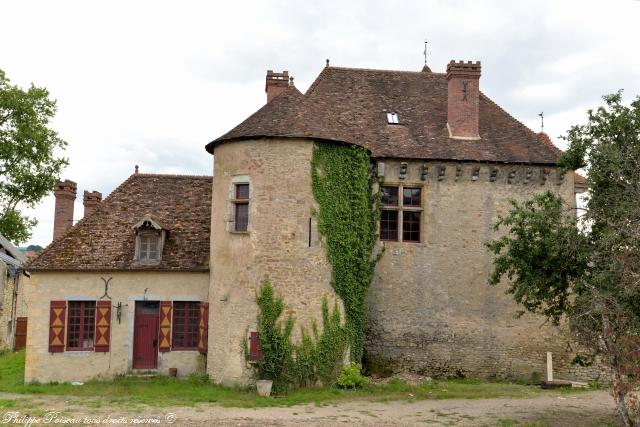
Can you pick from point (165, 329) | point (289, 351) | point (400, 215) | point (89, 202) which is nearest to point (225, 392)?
point (289, 351)

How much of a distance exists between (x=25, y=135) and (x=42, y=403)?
1811 cm

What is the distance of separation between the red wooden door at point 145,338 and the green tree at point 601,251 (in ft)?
32.3

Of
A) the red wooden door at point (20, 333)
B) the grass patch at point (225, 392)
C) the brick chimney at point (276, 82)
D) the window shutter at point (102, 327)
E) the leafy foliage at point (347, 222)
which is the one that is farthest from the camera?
the red wooden door at point (20, 333)

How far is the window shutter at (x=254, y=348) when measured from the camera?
14953mm

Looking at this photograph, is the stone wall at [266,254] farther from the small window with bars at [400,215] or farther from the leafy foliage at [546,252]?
the leafy foliage at [546,252]

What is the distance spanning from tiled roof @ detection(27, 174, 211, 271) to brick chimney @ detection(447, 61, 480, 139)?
845 cm

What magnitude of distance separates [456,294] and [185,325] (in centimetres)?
820

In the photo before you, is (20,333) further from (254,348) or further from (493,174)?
(493,174)

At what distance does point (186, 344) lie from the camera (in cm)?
1716

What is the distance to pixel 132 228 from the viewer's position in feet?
59.4

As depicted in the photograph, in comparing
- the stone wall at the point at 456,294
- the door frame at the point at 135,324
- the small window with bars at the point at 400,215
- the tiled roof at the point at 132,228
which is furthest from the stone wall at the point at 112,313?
the small window with bars at the point at 400,215

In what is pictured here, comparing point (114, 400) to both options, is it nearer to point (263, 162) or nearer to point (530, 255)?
point (263, 162)

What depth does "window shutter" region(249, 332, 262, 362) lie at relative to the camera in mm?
14953

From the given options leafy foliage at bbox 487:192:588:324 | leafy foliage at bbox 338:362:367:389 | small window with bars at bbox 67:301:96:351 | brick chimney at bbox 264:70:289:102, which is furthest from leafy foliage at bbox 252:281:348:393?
brick chimney at bbox 264:70:289:102
